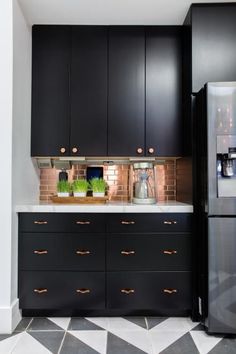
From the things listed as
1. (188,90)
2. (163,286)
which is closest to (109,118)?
(188,90)

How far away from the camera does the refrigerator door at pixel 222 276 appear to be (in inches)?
83.2

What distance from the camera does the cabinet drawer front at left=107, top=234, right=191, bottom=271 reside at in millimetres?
2387

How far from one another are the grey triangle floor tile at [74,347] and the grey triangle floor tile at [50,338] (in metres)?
0.05

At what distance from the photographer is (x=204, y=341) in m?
2.08

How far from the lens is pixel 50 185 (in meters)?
3.01

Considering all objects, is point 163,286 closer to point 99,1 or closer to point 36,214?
point 36,214

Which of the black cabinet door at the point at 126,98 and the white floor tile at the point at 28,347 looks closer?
the white floor tile at the point at 28,347

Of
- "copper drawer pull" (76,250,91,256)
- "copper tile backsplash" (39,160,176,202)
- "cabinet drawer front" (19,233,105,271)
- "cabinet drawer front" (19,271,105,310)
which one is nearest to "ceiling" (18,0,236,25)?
"copper tile backsplash" (39,160,176,202)

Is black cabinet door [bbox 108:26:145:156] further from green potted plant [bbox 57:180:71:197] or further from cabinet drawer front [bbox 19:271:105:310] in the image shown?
cabinet drawer front [bbox 19:271:105:310]

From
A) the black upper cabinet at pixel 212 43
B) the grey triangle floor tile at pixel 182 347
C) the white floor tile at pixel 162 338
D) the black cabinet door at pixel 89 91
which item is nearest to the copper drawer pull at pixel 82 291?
the white floor tile at pixel 162 338
